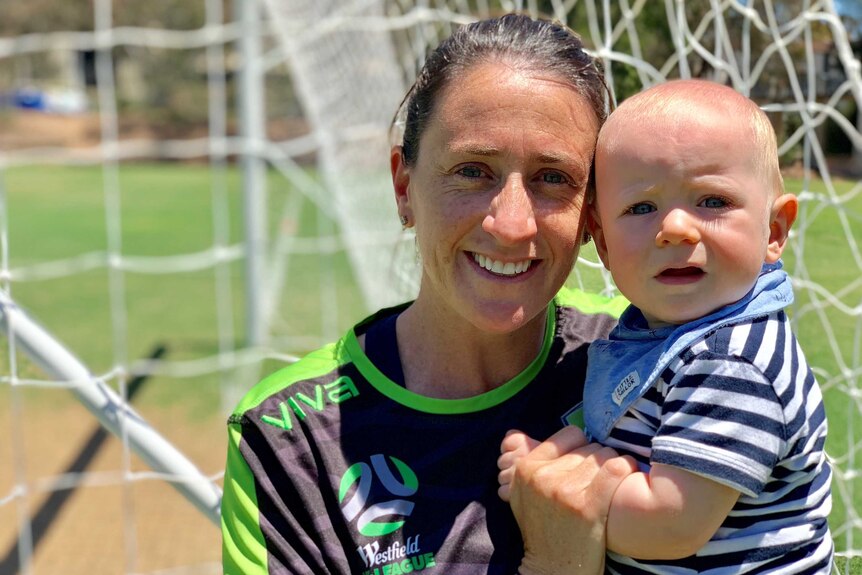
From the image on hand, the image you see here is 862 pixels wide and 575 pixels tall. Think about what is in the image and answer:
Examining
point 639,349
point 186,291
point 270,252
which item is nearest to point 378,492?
point 639,349

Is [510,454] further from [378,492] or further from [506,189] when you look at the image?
[506,189]

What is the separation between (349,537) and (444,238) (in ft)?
1.45

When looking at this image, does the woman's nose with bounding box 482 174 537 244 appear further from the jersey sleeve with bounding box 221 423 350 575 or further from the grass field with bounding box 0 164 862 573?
the grass field with bounding box 0 164 862 573

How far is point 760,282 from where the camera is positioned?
1248mm

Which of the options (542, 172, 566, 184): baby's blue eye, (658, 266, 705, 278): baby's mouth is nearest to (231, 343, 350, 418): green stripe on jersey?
(542, 172, 566, 184): baby's blue eye

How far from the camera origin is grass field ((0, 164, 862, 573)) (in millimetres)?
2031

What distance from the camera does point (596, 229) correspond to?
1.41m

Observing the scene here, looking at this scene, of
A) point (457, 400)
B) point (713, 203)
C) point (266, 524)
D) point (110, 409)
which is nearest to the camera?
point (713, 203)

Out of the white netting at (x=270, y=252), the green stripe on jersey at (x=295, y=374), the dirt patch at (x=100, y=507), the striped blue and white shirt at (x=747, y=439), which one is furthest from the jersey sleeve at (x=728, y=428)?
the dirt patch at (x=100, y=507)

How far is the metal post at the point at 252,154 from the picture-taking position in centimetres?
471

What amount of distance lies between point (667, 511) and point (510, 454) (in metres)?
0.24

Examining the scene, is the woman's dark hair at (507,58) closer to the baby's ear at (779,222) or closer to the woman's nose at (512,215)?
the woman's nose at (512,215)

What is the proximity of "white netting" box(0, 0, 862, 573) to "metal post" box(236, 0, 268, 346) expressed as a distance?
0.03 feet

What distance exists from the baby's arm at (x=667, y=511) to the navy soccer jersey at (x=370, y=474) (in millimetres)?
208
